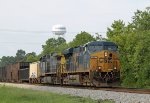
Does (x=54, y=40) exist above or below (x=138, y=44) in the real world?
above

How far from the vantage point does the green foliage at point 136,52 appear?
41.2m

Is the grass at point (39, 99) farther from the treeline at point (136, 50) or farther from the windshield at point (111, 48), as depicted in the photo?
the treeline at point (136, 50)

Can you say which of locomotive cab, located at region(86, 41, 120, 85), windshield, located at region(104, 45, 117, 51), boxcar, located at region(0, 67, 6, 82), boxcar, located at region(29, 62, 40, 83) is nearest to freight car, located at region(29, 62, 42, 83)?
boxcar, located at region(29, 62, 40, 83)

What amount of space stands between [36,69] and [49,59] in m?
6.58

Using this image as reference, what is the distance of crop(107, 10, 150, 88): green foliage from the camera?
135ft

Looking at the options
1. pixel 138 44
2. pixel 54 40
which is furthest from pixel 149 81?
pixel 54 40

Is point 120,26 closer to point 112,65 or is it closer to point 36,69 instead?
point 36,69

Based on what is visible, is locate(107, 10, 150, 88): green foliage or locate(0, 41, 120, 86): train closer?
locate(0, 41, 120, 86): train

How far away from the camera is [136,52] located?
42.5 meters

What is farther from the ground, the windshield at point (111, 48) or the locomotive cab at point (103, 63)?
the windshield at point (111, 48)

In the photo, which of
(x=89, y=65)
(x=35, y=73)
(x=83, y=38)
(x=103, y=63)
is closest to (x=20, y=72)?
(x=35, y=73)

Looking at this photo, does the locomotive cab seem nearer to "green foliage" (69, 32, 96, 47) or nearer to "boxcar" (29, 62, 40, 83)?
"boxcar" (29, 62, 40, 83)

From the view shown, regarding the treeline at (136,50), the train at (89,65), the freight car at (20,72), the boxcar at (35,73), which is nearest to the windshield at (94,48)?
the train at (89,65)

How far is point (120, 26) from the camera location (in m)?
59.3
